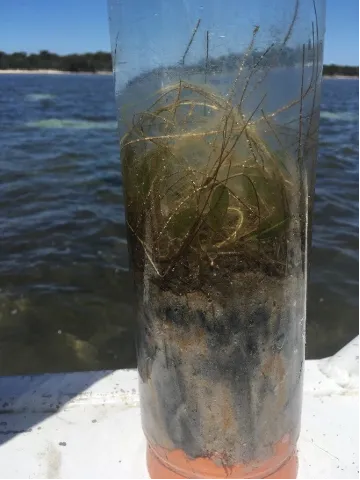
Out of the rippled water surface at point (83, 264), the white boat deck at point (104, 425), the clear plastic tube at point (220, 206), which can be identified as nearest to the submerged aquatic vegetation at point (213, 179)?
the clear plastic tube at point (220, 206)

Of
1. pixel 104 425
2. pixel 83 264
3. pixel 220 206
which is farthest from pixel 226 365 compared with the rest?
pixel 83 264

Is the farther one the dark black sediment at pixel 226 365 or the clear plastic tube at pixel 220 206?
the dark black sediment at pixel 226 365

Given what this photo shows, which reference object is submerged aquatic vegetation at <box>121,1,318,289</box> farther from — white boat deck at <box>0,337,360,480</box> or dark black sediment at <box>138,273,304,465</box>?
white boat deck at <box>0,337,360,480</box>

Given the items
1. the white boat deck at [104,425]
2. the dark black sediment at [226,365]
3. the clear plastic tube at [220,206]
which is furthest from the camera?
the white boat deck at [104,425]

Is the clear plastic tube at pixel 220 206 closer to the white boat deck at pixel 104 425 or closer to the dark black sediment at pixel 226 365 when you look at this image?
the dark black sediment at pixel 226 365

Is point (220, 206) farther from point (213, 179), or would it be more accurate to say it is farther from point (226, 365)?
point (226, 365)

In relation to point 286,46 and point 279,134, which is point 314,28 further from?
point 279,134
